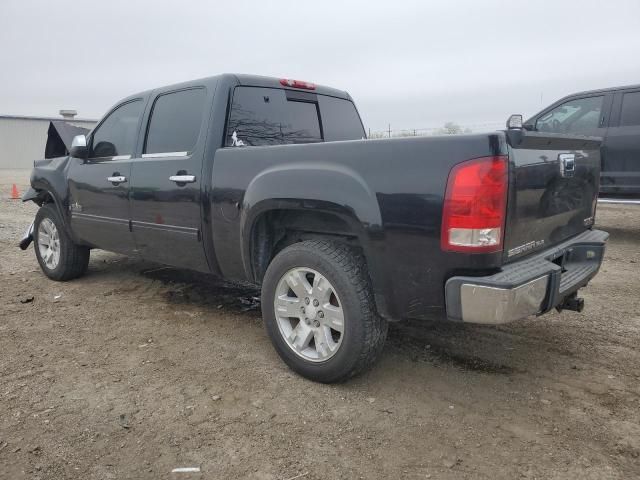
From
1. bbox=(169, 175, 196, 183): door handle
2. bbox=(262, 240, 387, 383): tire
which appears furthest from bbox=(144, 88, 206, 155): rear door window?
bbox=(262, 240, 387, 383): tire

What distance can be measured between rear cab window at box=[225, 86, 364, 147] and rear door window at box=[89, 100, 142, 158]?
1132mm

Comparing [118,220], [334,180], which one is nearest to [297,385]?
[334,180]

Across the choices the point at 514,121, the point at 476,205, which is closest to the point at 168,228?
the point at 476,205

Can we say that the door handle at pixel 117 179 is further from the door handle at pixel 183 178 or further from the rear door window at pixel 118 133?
the door handle at pixel 183 178

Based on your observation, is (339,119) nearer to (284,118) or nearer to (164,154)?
(284,118)

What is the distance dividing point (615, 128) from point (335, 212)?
21.3 ft

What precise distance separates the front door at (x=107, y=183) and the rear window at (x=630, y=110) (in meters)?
6.70

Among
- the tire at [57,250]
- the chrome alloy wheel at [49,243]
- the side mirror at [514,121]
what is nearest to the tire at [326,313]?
the side mirror at [514,121]

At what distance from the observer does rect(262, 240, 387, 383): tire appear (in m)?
2.85

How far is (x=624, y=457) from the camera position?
2.36m

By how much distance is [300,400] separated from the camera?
9.61 feet

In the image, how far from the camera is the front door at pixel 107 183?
14.7 ft

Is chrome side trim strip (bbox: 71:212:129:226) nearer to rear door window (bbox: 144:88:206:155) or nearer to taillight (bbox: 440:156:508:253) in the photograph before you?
rear door window (bbox: 144:88:206:155)

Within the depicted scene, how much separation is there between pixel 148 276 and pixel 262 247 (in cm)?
267
